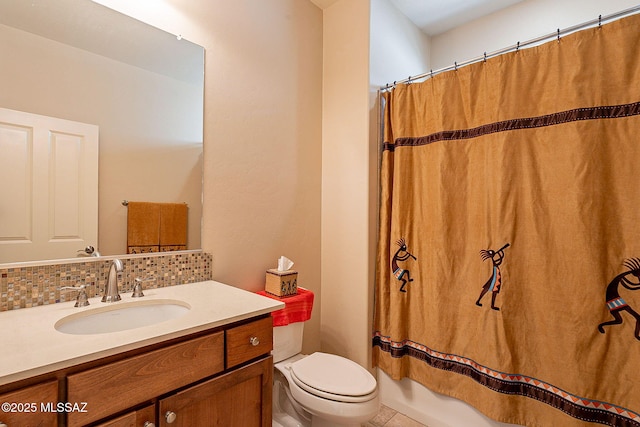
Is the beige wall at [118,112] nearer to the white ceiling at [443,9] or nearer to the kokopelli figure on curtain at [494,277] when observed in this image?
the white ceiling at [443,9]

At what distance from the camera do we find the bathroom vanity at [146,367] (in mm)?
718

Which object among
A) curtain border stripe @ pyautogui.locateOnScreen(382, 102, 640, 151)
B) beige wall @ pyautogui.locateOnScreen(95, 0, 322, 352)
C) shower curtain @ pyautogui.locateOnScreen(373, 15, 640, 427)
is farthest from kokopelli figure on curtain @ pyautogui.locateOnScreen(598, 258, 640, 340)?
beige wall @ pyautogui.locateOnScreen(95, 0, 322, 352)

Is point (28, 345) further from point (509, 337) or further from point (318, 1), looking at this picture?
point (318, 1)

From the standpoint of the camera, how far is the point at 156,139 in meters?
1.44

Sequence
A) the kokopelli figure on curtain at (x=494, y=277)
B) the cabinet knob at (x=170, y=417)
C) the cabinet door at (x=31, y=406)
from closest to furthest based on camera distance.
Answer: the cabinet door at (x=31, y=406)
the cabinet knob at (x=170, y=417)
the kokopelli figure on curtain at (x=494, y=277)

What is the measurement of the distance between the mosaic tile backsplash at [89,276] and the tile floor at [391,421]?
1.31 meters

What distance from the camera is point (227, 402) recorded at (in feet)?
3.45

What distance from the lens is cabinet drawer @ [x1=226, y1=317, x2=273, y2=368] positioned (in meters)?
1.07

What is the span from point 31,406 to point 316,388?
99cm

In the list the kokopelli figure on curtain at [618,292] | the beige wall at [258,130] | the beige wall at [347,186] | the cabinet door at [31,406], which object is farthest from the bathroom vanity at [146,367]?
the kokopelli figure on curtain at [618,292]

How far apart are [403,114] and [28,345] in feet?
6.42

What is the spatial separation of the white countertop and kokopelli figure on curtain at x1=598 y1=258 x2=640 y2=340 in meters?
1.38

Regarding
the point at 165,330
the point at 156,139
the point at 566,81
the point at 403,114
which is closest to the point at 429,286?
the point at 403,114

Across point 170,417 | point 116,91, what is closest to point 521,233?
point 170,417
